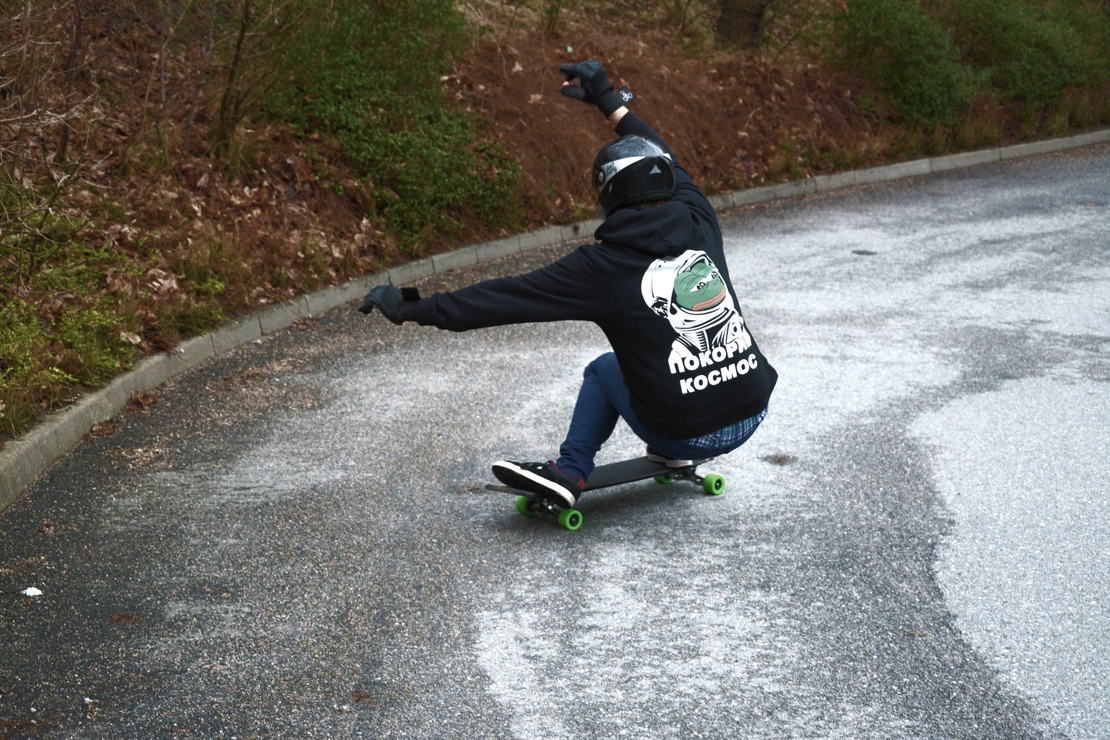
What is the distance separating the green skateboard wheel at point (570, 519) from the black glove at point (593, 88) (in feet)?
6.34

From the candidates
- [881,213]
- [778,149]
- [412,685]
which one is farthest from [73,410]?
[778,149]

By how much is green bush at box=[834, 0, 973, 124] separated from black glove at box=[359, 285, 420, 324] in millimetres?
12462

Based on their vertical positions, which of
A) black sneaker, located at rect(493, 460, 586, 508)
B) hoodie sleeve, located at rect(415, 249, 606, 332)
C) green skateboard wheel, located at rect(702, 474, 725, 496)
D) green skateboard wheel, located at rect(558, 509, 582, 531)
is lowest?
green skateboard wheel, located at rect(702, 474, 725, 496)

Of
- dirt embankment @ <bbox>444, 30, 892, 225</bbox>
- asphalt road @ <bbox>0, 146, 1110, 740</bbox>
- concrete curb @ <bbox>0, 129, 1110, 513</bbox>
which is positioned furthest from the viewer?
dirt embankment @ <bbox>444, 30, 892, 225</bbox>

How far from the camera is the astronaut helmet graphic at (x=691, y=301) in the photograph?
462 centimetres

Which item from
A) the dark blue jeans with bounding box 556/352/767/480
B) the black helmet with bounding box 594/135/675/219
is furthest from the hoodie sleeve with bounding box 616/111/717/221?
the dark blue jeans with bounding box 556/352/767/480

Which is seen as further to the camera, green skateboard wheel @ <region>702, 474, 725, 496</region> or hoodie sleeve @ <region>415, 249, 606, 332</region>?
green skateboard wheel @ <region>702, 474, 725, 496</region>

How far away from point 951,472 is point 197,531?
3562 millimetres

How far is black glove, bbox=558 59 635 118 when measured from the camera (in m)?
5.47

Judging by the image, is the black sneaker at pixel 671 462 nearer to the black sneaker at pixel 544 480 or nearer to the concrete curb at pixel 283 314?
the black sneaker at pixel 544 480

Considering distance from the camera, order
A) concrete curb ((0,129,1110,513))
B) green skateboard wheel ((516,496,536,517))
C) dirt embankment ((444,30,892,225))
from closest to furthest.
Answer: green skateboard wheel ((516,496,536,517)) < concrete curb ((0,129,1110,513)) < dirt embankment ((444,30,892,225))

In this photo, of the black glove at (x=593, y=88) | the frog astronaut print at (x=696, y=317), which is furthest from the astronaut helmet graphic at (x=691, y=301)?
the black glove at (x=593, y=88)

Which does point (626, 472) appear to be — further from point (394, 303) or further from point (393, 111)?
point (393, 111)

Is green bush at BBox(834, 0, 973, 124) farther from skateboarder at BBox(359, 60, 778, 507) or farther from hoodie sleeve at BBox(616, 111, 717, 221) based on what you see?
skateboarder at BBox(359, 60, 778, 507)
